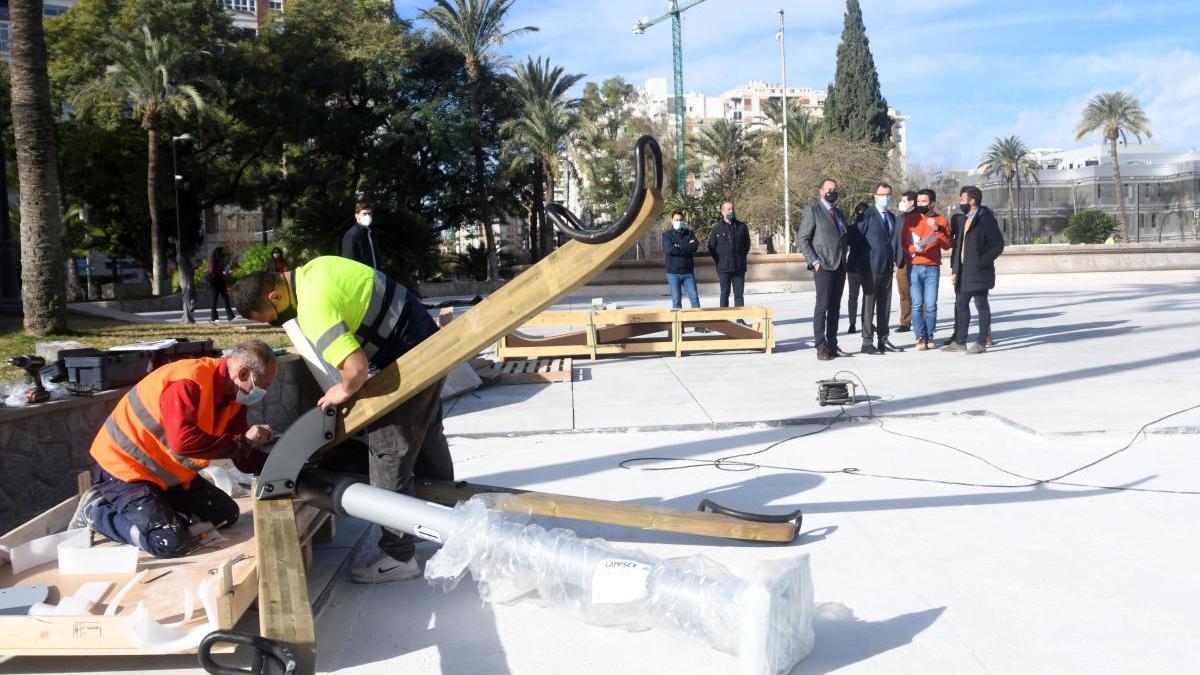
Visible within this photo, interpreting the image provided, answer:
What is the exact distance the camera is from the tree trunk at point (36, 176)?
38.5 ft

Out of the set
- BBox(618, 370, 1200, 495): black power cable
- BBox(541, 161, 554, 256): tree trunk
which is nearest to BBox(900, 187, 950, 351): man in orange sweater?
BBox(618, 370, 1200, 495): black power cable

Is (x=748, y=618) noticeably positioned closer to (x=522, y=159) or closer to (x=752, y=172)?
(x=522, y=159)

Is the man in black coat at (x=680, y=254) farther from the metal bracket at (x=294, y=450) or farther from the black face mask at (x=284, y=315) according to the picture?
the metal bracket at (x=294, y=450)

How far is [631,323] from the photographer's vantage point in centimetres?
1162

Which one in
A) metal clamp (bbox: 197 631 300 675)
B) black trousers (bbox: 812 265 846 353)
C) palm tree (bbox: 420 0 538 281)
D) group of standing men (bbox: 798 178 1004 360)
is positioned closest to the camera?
metal clamp (bbox: 197 631 300 675)

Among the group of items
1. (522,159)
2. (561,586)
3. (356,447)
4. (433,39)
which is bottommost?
(561,586)

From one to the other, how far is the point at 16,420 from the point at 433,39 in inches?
1550

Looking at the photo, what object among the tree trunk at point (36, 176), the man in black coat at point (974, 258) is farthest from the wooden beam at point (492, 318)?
the tree trunk at point (36, 176)

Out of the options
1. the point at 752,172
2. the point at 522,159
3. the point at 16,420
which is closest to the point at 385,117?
the point at 522,159

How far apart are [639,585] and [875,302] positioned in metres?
8.85

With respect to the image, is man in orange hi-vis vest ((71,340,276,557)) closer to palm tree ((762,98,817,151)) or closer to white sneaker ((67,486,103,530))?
white sneaker ((67,486,103,530))

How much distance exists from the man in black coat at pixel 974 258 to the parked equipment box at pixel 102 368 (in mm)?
8284

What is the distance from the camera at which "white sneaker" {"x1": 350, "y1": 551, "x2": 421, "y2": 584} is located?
412 cm

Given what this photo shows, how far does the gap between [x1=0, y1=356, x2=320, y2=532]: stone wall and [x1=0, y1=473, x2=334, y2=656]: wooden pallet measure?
0.98m
